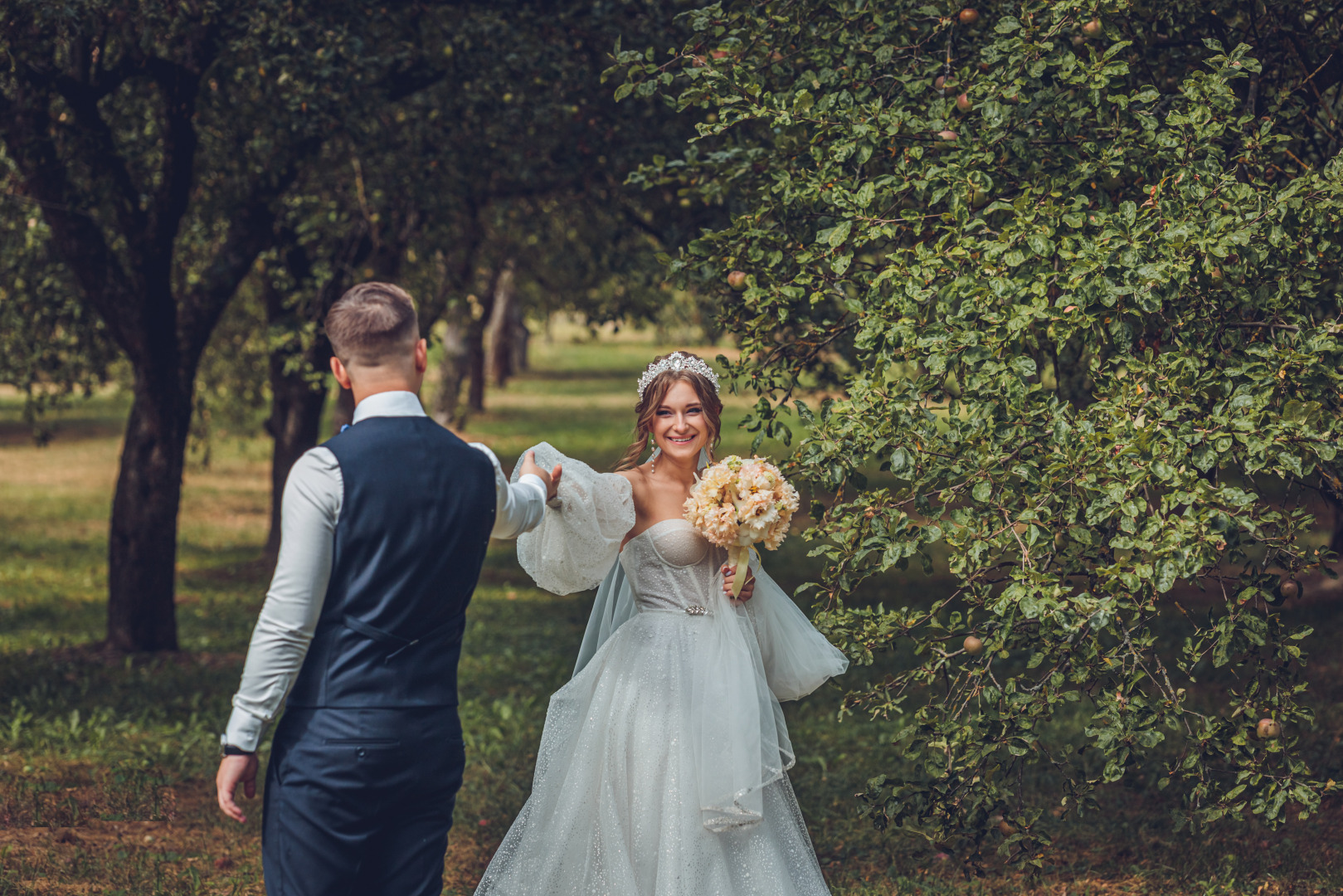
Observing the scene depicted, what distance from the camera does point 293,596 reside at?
292cm

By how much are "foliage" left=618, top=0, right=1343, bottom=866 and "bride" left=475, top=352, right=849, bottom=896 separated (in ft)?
1.23

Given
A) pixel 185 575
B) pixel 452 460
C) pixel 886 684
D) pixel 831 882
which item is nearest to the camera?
pixel 452 460

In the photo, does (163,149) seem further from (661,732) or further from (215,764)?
(661,732)

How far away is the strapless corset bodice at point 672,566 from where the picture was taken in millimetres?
4414

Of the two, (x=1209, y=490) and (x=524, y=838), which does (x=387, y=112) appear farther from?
(x=1209, y=490)

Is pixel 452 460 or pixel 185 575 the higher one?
pixel 452 460

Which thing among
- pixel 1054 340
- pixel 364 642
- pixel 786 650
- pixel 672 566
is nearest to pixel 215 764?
pixel 672 566

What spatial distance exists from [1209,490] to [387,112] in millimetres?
6986

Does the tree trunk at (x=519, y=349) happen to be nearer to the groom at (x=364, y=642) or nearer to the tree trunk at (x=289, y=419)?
the tree trunk at (x=289, y=419)

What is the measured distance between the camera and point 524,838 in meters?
4.42

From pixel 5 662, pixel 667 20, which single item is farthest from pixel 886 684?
pixel 5 662

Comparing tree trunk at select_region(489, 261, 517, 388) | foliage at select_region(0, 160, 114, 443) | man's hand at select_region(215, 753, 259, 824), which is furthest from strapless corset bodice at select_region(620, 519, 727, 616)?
tree trunk at select_region(489, 261, 517, 388)

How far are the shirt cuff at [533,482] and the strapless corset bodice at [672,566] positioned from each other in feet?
2.56

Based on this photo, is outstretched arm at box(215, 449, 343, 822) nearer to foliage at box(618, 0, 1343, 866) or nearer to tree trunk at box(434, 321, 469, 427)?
foliage at box(618, 0, 1343, 866)
